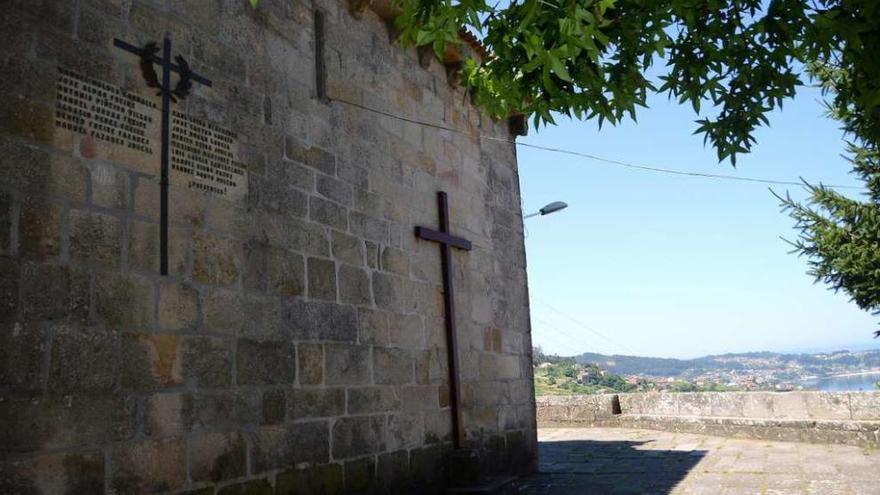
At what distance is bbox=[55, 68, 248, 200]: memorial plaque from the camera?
327 cm

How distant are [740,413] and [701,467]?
4.49m

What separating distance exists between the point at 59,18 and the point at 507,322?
521 cm

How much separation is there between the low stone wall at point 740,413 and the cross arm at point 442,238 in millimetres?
5733

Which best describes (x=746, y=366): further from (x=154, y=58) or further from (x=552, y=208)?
(x=154, y=58)

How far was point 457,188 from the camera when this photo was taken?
6.91 m

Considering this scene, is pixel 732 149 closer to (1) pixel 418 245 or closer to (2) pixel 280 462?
(1) pixel 418 245

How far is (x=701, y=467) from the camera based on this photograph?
7.55 meters

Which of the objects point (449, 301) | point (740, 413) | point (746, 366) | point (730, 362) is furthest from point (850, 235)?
point (730, 362)

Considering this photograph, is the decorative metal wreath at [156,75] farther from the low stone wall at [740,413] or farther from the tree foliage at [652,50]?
the low stone wall at [740,413]

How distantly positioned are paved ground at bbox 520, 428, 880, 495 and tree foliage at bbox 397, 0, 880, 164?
3.60 meters

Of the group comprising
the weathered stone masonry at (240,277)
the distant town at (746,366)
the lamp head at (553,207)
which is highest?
the lamp head at (553,207)

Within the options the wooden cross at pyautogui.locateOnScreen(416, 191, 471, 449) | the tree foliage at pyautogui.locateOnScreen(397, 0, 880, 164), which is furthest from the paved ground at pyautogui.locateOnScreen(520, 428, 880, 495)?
the tree foliage at pyautogui.locateOnScreen(397, 0, 880, 164)

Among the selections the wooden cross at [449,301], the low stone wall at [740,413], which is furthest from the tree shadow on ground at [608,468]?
the low stone wall at [740,413]

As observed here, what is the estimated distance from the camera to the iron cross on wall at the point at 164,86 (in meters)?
3.60
